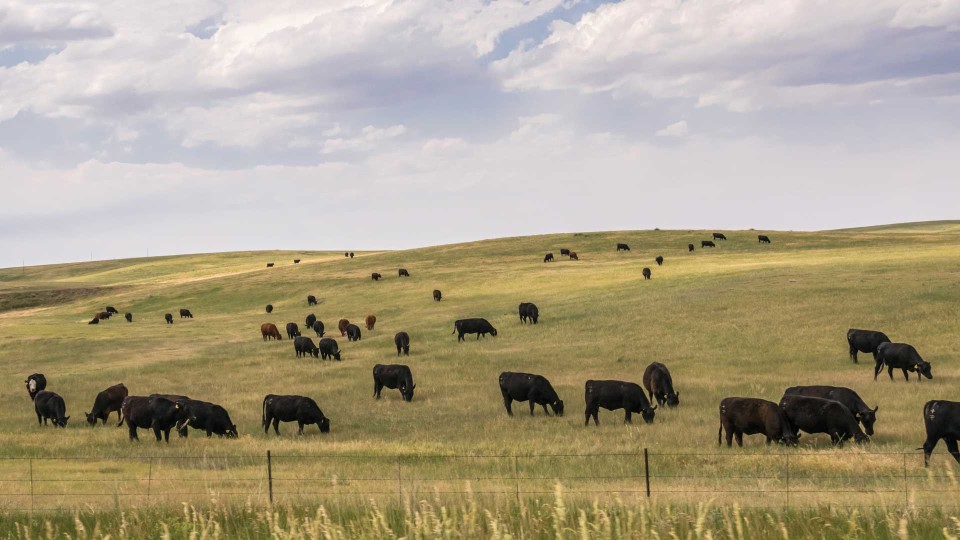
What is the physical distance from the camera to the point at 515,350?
39719 millimetres

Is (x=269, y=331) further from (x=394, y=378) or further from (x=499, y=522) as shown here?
(x=499, y=522)

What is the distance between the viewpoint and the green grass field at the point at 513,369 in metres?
16.0

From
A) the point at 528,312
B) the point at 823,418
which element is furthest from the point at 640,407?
the point at 528,312

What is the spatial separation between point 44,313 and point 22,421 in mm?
58674

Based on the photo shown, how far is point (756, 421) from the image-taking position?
20156 millimetres

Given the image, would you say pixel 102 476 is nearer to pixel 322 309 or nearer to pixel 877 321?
pixel 877 321

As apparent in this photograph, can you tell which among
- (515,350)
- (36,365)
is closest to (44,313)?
(36,365)

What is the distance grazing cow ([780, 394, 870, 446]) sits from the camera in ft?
65.2

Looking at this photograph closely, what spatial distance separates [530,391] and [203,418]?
9265 mm

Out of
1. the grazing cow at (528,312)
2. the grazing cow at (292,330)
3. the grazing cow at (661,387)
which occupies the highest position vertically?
the grazing cow at (528,312)

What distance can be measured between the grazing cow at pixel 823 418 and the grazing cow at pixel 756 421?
0.25 m

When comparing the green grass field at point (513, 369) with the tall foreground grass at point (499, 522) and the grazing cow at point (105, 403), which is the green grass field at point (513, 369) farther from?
the tall foreground grass at point (499, 522)

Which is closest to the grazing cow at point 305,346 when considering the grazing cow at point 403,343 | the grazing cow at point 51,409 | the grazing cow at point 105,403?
the grazing cow at point 403,343

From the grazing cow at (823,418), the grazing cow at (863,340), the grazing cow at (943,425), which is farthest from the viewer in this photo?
the grazing cow at (863,340)
